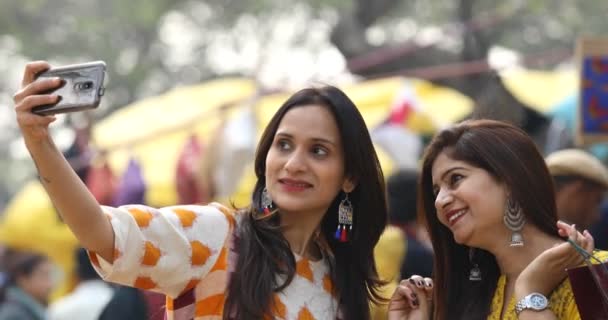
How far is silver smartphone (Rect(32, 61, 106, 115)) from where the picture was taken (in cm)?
284

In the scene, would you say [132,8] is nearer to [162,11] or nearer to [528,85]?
[162,11]

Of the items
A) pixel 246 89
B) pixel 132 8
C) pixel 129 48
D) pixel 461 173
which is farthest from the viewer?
pixel 129 48

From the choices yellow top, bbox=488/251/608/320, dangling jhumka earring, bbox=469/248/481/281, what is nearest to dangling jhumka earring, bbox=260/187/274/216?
dangling jhumka earring, bbox=469/248/481/281

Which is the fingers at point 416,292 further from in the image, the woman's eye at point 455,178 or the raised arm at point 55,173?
the raised arm at point 55,173

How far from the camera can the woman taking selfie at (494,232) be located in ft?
10.5

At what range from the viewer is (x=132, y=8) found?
15.4 metres

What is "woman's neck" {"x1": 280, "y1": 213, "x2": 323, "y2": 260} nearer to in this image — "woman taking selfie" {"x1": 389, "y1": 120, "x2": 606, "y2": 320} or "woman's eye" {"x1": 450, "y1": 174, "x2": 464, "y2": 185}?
"woman taking selfie" {"x1": 389, "y1": 120, "x2": 606, "y2": 320}

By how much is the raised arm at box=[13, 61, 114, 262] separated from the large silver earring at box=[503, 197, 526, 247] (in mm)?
1024

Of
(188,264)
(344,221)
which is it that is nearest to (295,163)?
(344,221)

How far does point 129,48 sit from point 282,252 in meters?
14.1

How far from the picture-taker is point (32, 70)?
9.52ft

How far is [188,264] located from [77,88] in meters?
0.60

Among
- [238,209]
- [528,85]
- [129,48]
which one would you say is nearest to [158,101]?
[528,85]

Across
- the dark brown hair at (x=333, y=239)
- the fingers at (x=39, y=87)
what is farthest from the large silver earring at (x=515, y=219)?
the fingers at (x=39, y=87)
